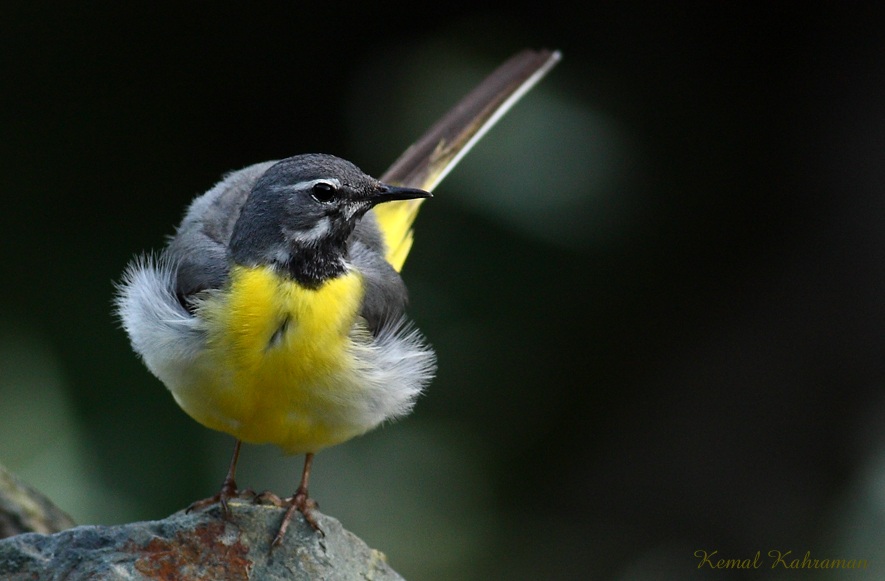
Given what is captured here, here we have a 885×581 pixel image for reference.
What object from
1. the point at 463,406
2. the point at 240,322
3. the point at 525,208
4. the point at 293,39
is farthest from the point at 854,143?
the point at 240,322

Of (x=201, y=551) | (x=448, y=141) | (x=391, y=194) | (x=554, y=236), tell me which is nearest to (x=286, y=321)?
(x=391, y=194)

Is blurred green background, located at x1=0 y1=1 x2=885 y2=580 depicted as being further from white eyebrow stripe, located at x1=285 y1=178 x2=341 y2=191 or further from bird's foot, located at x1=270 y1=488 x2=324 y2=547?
white eyebrow stripe, located at x1=285 y1=178 x2=341 y2=191

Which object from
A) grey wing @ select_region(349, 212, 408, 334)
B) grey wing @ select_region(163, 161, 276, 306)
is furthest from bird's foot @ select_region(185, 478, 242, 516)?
grey wing @ select_region(349, 212, 408, 334)

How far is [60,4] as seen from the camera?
7574mm

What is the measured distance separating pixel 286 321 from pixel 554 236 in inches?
124

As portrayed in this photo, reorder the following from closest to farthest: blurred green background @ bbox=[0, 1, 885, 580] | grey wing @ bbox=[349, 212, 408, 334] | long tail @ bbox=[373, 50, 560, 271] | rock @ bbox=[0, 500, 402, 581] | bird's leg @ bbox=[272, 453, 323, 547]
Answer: rock @ bbox=[0, 500, 402, 581]
bird's leg @ bbox=[272, 453, 323, 547]
grey wing @ bbox=[349, 212, 408, 334]
long tail @ bbox=[373, 50, 560, 271]
blurred green background @ bbox=[0, 1, 885, 580]

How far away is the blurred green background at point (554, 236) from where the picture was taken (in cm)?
710

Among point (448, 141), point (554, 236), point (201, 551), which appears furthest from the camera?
point (554, 236)

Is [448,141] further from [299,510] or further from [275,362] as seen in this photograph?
[299,510]

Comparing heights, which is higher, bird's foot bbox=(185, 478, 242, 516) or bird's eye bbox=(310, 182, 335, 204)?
bird's eye bbox=(310, 182, 335, 204)

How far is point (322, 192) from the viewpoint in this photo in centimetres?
477

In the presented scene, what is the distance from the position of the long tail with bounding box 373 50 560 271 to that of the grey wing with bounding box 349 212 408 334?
1.65 ft

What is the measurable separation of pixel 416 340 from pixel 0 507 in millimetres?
2089

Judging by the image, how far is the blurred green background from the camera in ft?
23.3
